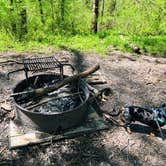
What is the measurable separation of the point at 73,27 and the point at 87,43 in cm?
257

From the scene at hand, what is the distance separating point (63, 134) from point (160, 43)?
5033 millimetres

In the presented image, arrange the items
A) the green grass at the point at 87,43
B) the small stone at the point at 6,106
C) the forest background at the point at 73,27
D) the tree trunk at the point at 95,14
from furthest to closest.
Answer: the tree trunk at the point at 95,14
the forest background at the point at 73,27
the green grass at the point at 87,43
the small stone at the point at 6,106

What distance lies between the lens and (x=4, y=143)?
3648 millimetres

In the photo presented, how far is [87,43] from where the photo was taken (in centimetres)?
744

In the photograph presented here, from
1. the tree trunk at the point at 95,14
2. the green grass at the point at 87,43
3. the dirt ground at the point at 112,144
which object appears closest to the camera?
the dirt ground at the point at 112,144

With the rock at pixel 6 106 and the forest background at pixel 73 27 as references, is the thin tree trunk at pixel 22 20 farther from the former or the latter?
the rock at pixel 6 106

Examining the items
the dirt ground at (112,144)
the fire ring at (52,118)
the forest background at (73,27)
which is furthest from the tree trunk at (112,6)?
the fire ring at (52,118)

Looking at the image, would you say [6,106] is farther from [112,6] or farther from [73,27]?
[112,6]

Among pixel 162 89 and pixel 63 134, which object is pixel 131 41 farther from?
pixel 63 134

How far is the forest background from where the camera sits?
729 centimetres

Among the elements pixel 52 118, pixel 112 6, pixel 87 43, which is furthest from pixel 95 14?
pixel 112 6

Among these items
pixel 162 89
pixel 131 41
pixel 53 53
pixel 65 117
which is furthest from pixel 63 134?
pixel 131 41

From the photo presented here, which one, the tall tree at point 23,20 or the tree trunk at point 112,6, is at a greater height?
the tall tree at point 23,20

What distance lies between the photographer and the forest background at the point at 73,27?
7.29 meters
